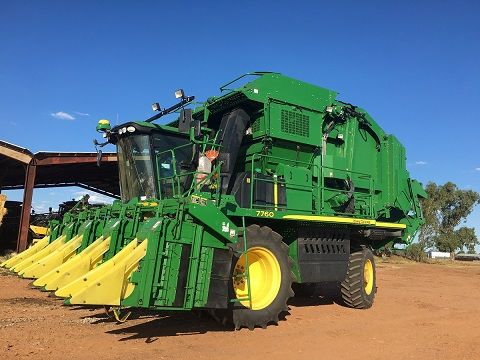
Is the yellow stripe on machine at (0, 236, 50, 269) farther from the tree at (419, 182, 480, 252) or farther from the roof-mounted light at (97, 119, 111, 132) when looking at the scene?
the tree at (419, 182, 480, 252)

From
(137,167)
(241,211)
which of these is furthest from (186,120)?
(137,167)

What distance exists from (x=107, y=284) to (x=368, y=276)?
22.0 ft

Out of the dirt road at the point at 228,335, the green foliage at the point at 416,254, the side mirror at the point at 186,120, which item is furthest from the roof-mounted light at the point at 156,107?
the green foliage at the point at 416,254

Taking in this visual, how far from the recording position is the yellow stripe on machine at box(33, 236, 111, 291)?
6.47 m

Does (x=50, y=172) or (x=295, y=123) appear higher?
(x=50, y=172)

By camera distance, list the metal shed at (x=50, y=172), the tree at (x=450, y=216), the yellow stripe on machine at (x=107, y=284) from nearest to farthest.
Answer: the yellow stripe on machine at (x=107, y=284)
the metal shed at (x=50, y=172)
the tree at (x=450, y=216)

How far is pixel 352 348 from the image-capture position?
237 inches

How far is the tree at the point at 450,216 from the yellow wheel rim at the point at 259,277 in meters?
48.6

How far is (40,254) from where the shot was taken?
8523 millimetres

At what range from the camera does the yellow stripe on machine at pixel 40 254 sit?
27.7 ft

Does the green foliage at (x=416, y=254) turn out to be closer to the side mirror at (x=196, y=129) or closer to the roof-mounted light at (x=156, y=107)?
the roof-mounted light at (x=156, y=107)

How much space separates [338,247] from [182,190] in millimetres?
3433

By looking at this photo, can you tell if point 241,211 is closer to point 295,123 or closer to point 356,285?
point 295,123

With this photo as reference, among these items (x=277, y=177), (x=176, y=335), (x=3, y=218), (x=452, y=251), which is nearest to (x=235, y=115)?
(x=277, y=177)
